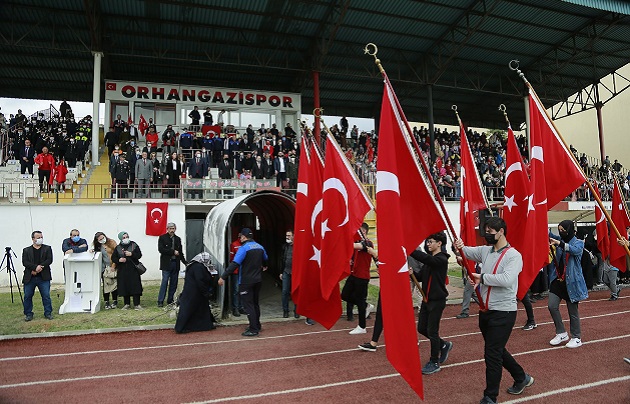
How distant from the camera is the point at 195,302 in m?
8.20

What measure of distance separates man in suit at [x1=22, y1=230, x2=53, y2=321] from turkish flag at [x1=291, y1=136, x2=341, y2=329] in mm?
5117

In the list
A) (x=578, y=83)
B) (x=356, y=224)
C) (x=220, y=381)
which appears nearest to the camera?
(x=220, y=381)

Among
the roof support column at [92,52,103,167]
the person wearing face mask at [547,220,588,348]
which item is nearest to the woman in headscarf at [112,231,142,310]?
the person wearing face mask at [547,220,588,348]

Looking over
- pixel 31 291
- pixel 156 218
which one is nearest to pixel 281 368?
pixel 31 291

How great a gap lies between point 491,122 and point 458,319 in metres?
29.7

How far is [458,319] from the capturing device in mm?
8922

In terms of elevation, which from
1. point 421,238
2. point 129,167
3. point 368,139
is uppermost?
point 368,139

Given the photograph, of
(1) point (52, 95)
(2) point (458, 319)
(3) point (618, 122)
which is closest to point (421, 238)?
(2) point (458, 319)

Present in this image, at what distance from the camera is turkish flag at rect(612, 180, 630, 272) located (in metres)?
9.23

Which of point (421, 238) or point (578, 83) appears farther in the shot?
point (578, 83)

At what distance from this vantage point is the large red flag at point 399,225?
3914 millimetres

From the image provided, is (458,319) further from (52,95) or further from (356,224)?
(52,95)

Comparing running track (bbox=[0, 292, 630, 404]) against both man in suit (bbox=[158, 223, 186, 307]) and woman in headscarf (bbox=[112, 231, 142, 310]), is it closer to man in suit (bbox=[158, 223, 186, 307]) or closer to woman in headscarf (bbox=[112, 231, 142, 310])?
woman in headscarf (bbox=[112, 231, 142, 310])

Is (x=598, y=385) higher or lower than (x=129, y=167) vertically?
lower
